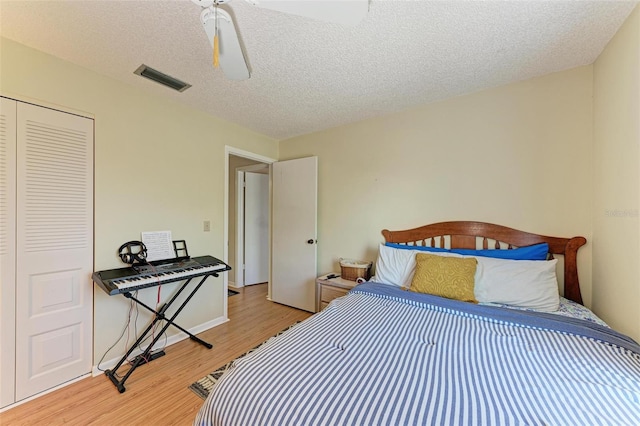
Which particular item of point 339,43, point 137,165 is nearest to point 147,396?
point 137,165

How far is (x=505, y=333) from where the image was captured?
133 centimetres

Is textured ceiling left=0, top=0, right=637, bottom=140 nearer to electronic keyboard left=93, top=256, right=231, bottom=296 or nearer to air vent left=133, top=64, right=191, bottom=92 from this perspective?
air vent left=133, top=64, right=191, bottom=92

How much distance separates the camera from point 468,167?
7.46 feet

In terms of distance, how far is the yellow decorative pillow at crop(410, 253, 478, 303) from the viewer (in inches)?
71.1

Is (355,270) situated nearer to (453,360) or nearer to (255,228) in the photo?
(453,360)

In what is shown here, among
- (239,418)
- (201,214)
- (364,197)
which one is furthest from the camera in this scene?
(364,197)

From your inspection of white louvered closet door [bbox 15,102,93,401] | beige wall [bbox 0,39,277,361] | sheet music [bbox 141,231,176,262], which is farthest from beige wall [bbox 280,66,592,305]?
white louvered closet door [bbox 15,102,93,401]

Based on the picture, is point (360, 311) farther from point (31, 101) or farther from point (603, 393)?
point (31, 101)

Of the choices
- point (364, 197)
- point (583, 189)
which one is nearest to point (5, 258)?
point (364, 197)

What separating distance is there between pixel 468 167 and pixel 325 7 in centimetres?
191

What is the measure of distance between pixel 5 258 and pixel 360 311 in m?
2.28

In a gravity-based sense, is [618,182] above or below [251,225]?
above

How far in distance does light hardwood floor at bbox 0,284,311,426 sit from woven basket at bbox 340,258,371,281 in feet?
3.37

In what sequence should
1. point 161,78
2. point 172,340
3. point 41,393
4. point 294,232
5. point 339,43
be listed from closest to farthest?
point 339,43, point 41,393, point 161,78, point 172,340, point 294,232
